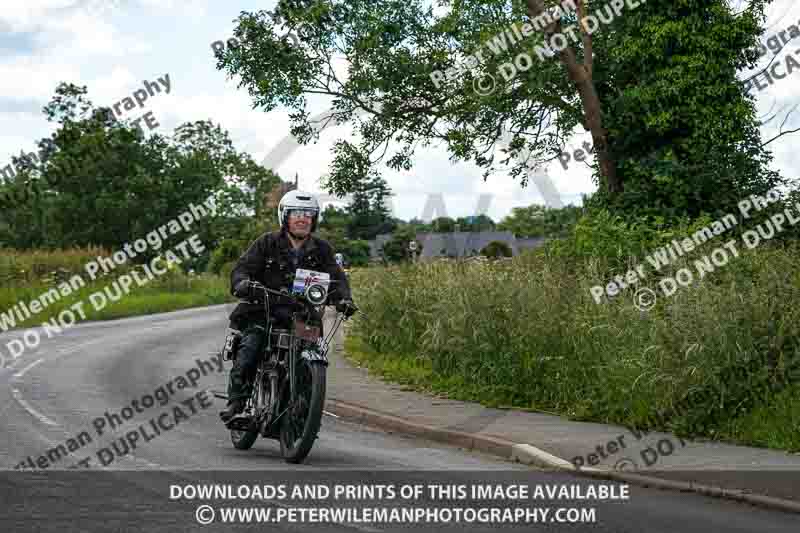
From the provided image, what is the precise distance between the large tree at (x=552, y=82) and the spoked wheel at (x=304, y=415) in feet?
46.3

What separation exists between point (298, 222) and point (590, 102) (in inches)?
556

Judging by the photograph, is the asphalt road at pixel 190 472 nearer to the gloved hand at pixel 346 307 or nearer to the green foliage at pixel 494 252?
the gloved hand at pixel 346 307

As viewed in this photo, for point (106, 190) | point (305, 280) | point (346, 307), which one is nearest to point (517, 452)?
point (346, 307)

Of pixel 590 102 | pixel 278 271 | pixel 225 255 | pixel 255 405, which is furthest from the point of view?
pixel 225 255

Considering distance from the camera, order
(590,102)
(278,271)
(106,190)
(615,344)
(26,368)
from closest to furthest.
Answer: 1. (278,271)
2. (615,344)
3. (26,368)
4. (590,102)
5. (106,190)

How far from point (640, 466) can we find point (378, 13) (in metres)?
16.2

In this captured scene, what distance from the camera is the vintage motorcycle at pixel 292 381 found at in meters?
9.71

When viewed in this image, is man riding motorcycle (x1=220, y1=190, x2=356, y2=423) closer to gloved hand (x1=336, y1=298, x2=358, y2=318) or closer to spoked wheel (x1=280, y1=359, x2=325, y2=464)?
gloved hand (x1=336, y1=298, x2=358, y2=318)

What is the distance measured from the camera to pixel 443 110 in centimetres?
2536

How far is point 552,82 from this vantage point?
24.1 m

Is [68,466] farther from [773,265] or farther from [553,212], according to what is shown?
[553,212]

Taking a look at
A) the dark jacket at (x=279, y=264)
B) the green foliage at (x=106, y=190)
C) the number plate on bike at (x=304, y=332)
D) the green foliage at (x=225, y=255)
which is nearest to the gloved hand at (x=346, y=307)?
the dark jacket at (x=279, y=264)

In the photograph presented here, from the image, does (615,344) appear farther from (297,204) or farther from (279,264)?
(297,204)

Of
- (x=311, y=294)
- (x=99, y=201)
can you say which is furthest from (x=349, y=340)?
(x=99, y=201)
